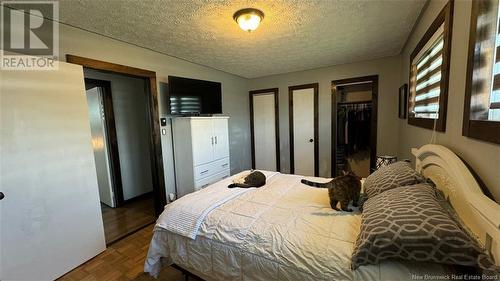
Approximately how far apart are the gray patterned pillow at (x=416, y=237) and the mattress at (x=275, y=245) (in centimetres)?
8

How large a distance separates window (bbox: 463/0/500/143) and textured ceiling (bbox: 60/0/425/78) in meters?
1.06

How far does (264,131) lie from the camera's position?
4.70 metres

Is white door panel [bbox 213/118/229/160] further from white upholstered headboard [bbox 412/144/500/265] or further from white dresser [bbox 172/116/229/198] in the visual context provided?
white upholstered headboard [bbox 412/144/500/265]

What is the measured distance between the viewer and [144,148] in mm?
3879

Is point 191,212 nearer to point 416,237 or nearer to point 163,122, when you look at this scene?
point 416,237

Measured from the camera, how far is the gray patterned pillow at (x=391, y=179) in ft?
4.43

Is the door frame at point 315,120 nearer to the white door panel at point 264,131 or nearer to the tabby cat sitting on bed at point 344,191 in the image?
the white door panel at point 264,131

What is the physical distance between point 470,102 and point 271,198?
4.51ft

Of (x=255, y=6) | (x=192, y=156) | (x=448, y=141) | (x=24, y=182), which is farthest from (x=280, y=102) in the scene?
(x=24, y=182)

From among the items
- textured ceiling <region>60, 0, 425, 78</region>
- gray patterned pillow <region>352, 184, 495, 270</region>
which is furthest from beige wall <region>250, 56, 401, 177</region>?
gray patterned pillow <region>352, 184, 495, 270</region>

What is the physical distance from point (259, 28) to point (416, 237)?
220 cm

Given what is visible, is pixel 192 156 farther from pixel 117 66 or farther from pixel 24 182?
pixel 24 182

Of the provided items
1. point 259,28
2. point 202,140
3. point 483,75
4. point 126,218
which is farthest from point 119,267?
point 483,75

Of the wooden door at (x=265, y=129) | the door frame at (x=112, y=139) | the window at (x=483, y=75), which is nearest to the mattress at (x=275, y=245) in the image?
the window at (x=483, y=75)
